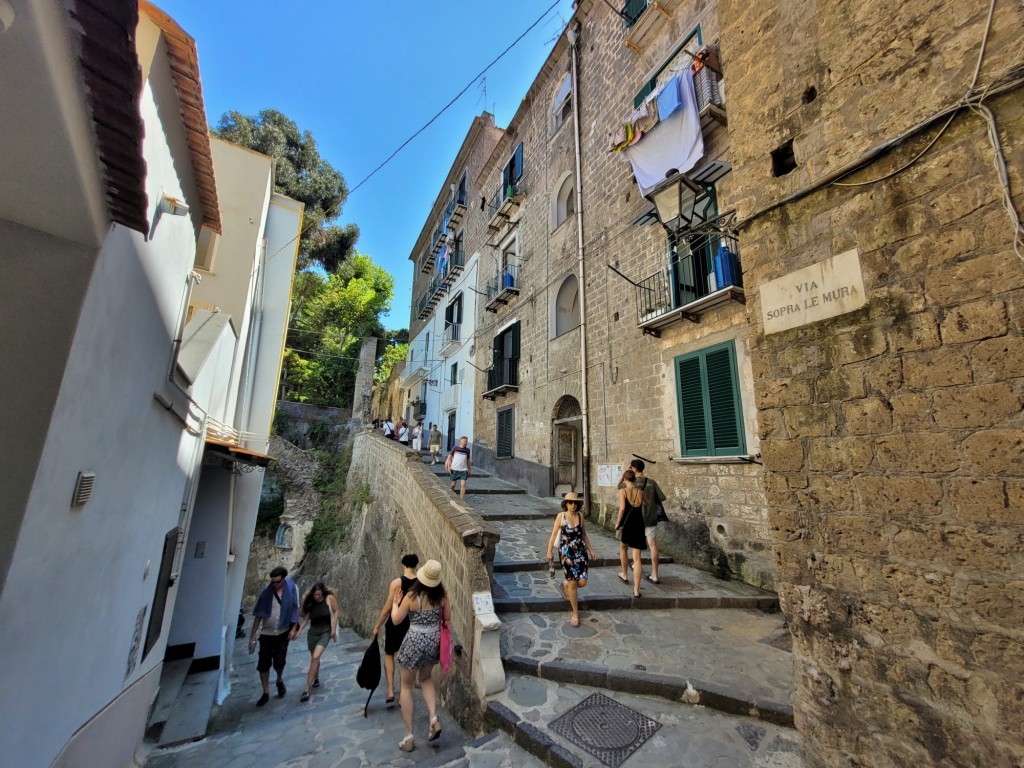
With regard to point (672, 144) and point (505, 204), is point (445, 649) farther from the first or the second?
point (505, 204)

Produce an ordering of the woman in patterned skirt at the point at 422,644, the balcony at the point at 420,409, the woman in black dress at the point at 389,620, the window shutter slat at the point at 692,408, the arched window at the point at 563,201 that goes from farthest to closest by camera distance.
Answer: the balcony at the point at 420,409 → the arched window at the point at 563,201 → the window shutter slat at the point at 692,408 → the woman in black dress at the point at 389,620 → the woman in patterned skirt at the point at 422,644

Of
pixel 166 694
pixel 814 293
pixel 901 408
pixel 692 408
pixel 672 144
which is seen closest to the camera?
pixel 901 408

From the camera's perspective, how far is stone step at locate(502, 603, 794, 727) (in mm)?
3516

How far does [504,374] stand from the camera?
13.5m

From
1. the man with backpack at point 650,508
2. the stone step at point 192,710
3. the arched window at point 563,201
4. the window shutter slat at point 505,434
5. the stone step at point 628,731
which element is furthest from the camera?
the window shutter slat at point 505,434

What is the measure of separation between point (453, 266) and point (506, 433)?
29.9 feet

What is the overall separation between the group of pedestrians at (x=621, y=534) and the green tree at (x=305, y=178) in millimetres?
16941

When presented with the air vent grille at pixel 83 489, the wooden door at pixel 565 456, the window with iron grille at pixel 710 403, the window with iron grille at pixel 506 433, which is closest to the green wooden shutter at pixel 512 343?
the window with iron grille at pixel 506 433

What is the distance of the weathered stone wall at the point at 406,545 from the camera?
14.8 ft

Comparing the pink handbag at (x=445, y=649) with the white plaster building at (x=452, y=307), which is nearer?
the pink handbag at (x=445, y=649)

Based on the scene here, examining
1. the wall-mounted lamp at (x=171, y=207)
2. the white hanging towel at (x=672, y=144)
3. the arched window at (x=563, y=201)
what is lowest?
the wall-mounted lamp at (x=171, y=207)

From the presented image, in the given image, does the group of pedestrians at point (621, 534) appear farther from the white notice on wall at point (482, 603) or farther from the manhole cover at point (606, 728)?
the manhole cover at point (606, 728)

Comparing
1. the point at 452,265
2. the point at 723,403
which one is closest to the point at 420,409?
the point at 452,265

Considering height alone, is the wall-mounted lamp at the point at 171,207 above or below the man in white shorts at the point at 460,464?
above
